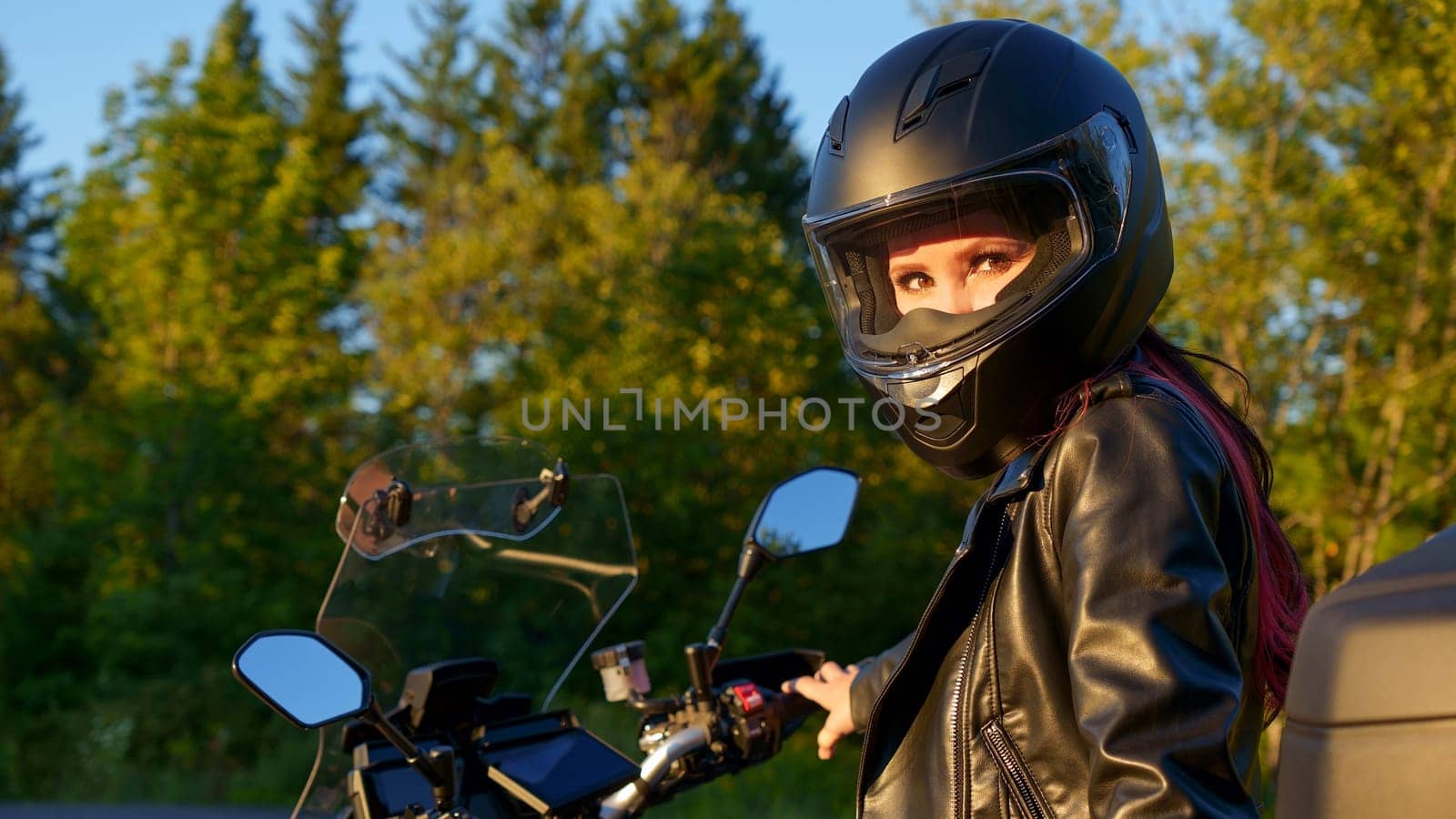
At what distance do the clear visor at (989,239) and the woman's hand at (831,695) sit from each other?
537 mm

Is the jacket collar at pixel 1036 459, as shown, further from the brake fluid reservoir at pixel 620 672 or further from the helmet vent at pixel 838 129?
the brake fluid reservoir at pixel 620 672

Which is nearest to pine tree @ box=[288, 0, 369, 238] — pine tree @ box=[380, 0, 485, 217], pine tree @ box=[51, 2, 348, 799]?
pine tree @ box=[380, 0, 485, 217]

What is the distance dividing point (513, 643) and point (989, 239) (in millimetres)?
1101

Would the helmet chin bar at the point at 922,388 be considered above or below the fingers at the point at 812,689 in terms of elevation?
above

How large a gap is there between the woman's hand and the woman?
0.05m

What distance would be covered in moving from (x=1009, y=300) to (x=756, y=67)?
32.8m

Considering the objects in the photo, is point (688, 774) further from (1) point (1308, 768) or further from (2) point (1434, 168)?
(2) point (1434, 168)

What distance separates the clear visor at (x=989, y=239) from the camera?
1.76 meters

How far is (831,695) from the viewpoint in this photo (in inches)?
85.7

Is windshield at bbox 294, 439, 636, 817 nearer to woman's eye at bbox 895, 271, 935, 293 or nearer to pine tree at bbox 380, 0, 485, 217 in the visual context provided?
woman's eye at bbox 895, 271, 935, 293

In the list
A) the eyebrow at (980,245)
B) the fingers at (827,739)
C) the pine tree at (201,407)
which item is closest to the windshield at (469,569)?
the fingers at (827,739)

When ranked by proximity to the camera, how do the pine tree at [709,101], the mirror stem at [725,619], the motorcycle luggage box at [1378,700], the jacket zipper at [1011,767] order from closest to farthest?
the motorcycle luggage box at [1378,700] → the jacket zipper at [1011,767] → the mirror stem at [725,619] → the pine tree at [709,101]

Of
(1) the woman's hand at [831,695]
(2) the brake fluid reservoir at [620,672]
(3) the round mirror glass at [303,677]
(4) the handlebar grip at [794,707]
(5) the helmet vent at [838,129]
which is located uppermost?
(5) the helmet vent at [838,129]

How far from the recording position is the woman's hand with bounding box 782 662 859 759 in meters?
2.11
